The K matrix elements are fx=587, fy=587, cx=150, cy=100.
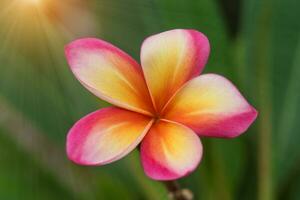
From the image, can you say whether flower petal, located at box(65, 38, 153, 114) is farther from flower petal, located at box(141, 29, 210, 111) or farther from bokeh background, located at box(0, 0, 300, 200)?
bokeh background, located at box(0, 0, 300, 200)

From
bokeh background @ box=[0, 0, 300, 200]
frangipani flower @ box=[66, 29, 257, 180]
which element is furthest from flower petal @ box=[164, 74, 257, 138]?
bokeh background @ box=[0, 0, 300, 200]

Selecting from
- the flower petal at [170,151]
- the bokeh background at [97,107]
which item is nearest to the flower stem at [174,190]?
the flower petal at [170,151]

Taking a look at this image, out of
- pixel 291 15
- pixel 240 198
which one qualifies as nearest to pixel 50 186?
pixel 240 198

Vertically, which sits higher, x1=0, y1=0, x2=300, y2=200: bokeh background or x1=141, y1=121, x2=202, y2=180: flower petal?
x1=141, y1=121, x2=202, y2=180: flower petal

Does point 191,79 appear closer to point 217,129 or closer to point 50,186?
point 217,129

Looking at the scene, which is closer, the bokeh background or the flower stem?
the flower stem

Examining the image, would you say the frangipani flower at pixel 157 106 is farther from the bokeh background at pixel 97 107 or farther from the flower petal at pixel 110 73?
the bokeh background at pixel 97 107

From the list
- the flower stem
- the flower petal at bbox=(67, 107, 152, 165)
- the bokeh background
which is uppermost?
the flower petal at bbox=(67, 107, 152, 165)
